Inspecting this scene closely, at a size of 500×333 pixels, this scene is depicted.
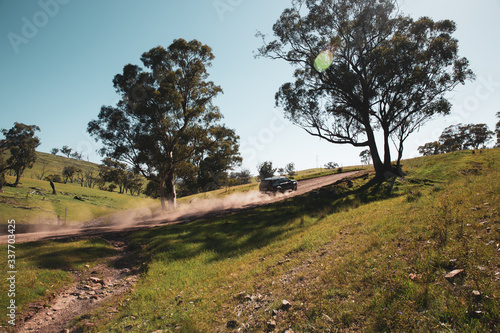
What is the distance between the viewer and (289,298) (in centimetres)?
534

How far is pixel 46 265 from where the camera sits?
10.0 meters

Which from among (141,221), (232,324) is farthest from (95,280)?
(141,221)

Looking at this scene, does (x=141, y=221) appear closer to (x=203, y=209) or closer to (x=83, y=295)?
(x=203, y=209)

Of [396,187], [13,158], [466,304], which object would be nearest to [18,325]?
[466,304]

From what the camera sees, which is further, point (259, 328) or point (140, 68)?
point (140, 68)

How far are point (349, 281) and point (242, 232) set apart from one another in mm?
9170

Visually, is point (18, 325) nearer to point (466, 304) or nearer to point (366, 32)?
point (466, 304)

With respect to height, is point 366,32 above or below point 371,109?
above

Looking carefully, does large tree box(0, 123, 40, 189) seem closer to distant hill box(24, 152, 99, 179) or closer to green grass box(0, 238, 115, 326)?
green grass box(0, 238, 115, 326)

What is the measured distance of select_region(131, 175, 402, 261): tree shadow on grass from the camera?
1132cm

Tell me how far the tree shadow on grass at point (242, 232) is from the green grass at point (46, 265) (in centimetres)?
251

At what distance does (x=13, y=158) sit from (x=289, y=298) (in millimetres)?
67786

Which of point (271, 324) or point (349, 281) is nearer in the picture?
point (271, 324)

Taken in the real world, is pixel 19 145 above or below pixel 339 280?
above
